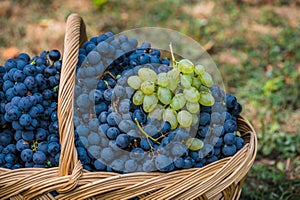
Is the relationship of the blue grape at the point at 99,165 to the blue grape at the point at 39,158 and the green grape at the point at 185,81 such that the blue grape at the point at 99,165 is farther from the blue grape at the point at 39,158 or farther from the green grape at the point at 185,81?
the green grape at the point at 185,81

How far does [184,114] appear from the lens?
1.33 metres

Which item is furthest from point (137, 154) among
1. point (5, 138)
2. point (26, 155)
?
point (5, 138)

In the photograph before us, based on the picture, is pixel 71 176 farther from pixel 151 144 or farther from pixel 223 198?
pixel 223 198

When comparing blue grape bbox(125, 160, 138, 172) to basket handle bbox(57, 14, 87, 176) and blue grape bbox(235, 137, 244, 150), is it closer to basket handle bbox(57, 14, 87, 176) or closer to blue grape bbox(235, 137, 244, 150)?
basket handle bbox(57, 14, 87, 176)

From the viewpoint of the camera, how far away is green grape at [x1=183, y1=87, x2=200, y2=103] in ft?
4.39

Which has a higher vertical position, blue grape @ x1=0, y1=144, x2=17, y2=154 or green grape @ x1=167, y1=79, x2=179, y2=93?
green grape @ x1=167, y1=79, x2=179, y2=93

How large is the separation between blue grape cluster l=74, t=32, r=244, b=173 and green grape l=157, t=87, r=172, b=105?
67mm

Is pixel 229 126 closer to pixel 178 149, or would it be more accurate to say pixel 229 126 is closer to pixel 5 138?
pixel 178 149

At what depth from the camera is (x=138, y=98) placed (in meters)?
1.35

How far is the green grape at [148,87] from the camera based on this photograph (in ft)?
4.35

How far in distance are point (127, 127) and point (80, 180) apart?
0.71 feet

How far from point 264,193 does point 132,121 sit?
980 mm

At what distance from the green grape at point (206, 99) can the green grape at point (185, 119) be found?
79 mm

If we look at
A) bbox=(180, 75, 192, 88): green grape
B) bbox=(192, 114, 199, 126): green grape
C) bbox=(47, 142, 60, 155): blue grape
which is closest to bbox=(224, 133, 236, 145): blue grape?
bbox=(192, 114, 199, 126): green grape
